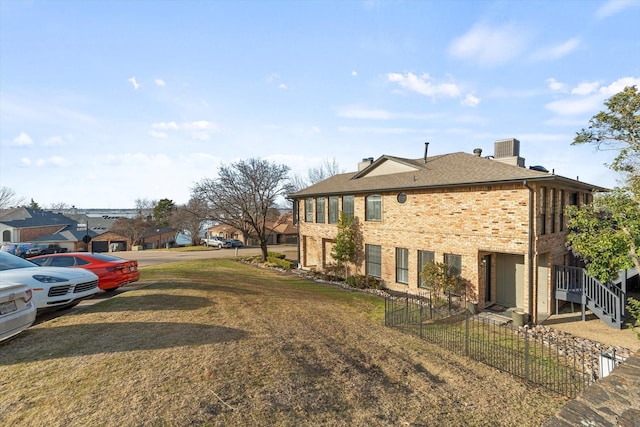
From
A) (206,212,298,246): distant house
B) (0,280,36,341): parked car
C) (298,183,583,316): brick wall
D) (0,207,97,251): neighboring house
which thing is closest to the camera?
(0,280,36,341): parked car

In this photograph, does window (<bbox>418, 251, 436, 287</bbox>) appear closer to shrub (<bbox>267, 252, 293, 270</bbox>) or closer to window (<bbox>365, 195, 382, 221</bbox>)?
window (<bbox>365, 195, 382, 221</bbox>)

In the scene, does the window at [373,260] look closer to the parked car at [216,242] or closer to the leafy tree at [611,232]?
the leafy tree at [611,232]

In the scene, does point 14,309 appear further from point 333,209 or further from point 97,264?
point 333,209

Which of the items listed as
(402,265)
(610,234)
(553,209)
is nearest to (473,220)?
(553,209)

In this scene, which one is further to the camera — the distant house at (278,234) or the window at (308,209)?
the distant house at (278,234)

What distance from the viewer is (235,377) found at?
4719 mm

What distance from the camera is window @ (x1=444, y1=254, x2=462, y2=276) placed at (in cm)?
1291

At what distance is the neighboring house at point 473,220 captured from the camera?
36.7 feet

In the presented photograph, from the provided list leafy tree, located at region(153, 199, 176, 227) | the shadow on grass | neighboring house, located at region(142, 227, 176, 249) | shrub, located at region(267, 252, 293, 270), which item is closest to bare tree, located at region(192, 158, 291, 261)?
shrub, located at region(267, 252, 293, 270)

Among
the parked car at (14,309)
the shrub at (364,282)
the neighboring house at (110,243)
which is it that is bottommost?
the neighboring house at (110,243)

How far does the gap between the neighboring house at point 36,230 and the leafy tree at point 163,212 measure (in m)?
10.3

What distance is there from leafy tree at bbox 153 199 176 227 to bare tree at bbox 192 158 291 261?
33869mm

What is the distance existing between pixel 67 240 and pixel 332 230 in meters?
46.4

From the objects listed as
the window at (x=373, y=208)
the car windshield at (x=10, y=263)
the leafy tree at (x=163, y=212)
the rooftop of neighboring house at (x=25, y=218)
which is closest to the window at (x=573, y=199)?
the window at (x=373, y=208)
